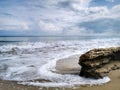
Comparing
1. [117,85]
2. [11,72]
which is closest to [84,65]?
[117,85]

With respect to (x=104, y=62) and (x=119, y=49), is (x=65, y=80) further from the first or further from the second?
(x=119, y=49)

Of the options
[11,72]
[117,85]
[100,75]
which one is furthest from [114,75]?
[11,72]

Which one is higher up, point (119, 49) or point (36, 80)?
point (119, 49)

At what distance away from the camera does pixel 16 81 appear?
311 inches

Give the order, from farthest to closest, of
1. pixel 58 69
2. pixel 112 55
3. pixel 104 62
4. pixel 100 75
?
1. pixel 58 69
2. pixel 112 55
3. pixel 104 62
4. pixel 100 75

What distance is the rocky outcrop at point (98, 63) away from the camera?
799cm

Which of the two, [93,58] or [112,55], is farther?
[112,55]

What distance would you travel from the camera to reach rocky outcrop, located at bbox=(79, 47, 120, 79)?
7.99 metres

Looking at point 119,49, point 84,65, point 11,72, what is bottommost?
point 11,72

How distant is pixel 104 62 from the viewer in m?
8.70

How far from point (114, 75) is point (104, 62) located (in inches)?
31.1

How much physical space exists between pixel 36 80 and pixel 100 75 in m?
2.63

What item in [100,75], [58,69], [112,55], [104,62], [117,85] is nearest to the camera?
[117,85]

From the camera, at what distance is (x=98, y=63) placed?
8.29 m
